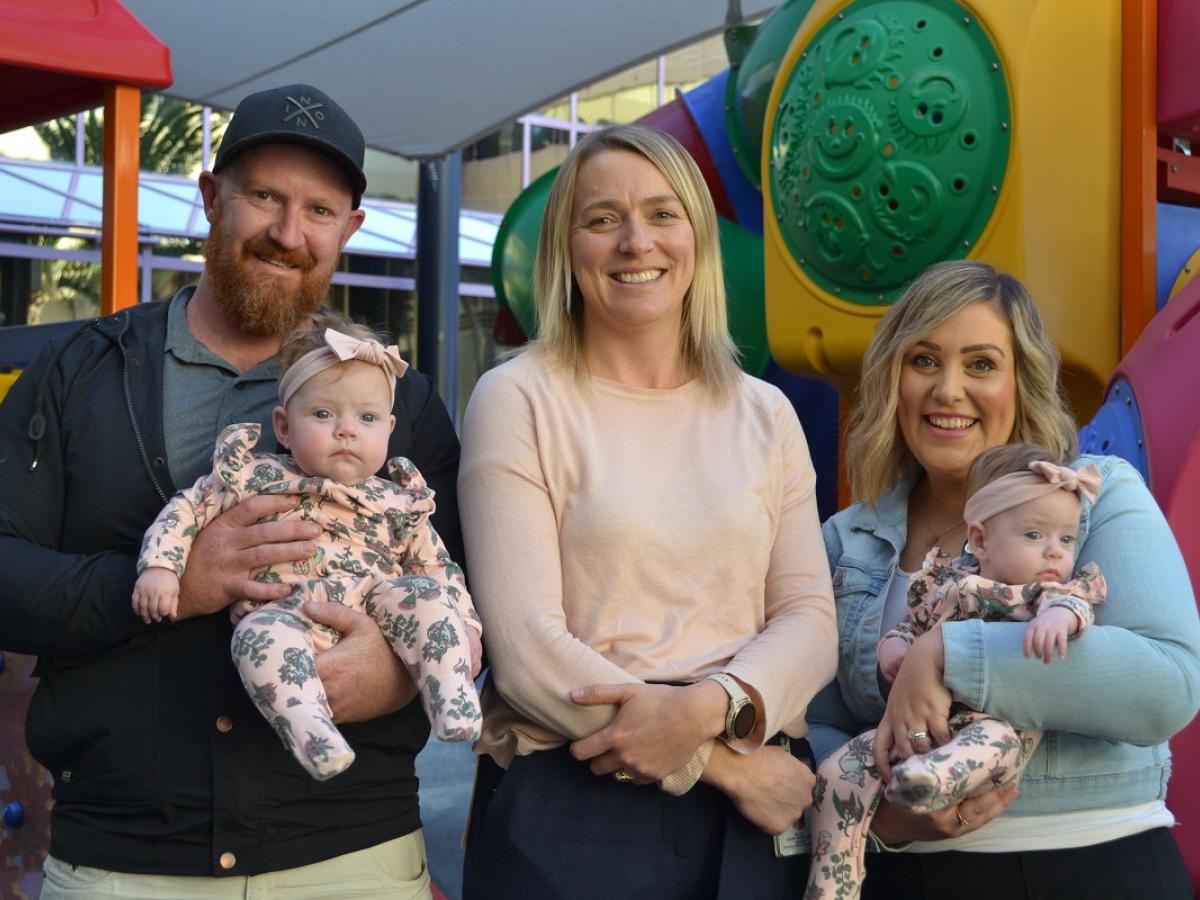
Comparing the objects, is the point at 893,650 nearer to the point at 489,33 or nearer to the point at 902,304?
the point at 902,304

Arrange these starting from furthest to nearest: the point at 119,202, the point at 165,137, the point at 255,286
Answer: the point at 165,137
the point at 119,202
the point at 255,286

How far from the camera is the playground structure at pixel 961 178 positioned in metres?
A: 3.25

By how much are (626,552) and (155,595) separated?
0.71 m

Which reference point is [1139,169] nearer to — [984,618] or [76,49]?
[984,618]

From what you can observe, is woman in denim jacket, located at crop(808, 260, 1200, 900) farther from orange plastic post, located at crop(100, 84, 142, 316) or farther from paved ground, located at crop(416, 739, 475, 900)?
orange plastic post, located at crop(100, 84, 142, 316)

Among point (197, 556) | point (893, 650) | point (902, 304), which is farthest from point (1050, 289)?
point (197, 556)

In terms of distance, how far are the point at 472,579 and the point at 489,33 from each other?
5.96 metres

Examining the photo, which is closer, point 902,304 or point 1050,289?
point 902,304

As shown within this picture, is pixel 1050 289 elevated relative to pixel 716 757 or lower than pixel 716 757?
elevated

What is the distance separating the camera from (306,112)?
2.33 meters

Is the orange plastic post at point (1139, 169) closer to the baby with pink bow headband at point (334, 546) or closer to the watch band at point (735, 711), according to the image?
the watch band at point (735, 711)

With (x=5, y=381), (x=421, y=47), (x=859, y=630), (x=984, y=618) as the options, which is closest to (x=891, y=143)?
(x=859, y=630)

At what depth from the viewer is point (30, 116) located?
4.60m

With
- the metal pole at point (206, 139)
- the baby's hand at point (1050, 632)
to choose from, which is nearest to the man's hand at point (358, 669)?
the baby's hand at point (1050, 632)
